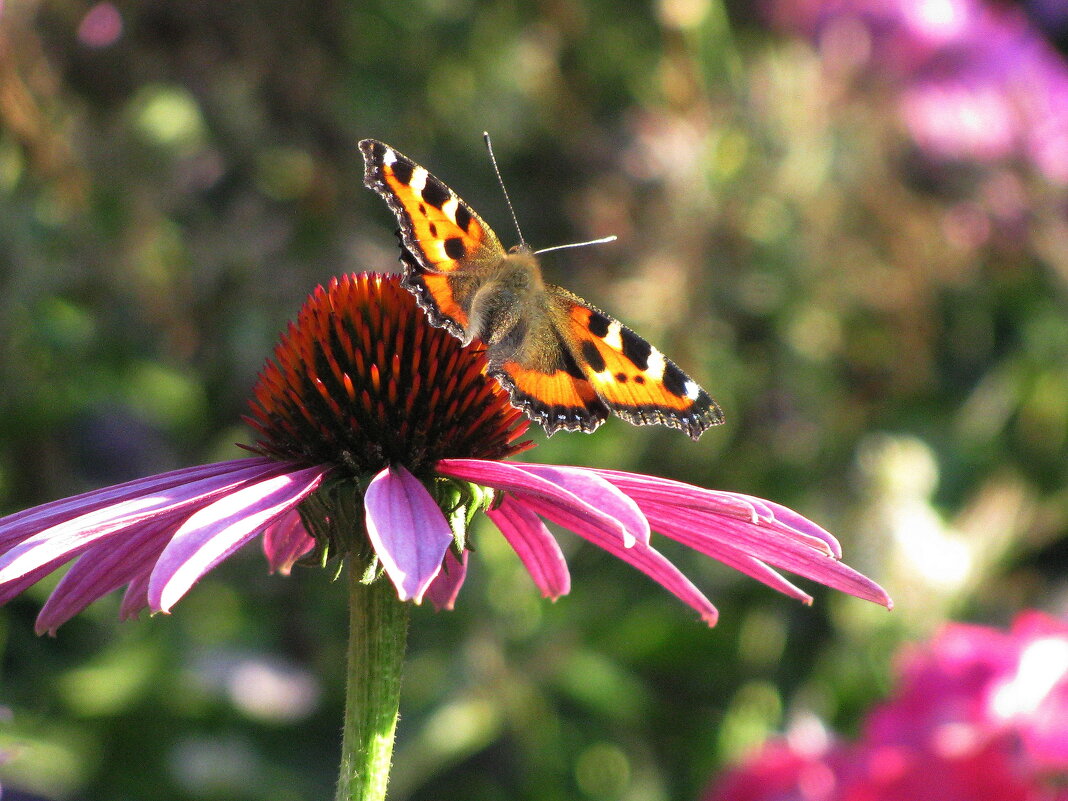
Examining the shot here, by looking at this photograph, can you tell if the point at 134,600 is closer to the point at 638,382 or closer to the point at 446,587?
the point at 446,587

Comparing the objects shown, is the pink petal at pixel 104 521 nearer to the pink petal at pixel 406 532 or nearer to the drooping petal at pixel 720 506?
the pink petal at pixel 406 532

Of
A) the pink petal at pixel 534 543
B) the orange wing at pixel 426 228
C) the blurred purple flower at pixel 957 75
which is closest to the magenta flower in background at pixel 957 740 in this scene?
the pink petal at pixel 534 543

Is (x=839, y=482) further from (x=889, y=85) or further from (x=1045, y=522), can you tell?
(x=889, y=85)

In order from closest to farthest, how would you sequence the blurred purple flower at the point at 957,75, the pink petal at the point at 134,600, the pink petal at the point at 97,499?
1. the pink petal at the point at 97,499
2. the pink petal at the point at 134,600
3. the blurred purple flower at the point at 957,75

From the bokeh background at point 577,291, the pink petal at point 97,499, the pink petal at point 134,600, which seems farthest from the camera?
the bokeh background at point 577,291

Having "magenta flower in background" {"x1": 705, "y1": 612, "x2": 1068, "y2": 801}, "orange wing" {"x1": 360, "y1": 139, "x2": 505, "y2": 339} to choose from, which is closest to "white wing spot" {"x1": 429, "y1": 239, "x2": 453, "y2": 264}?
"orange wing" {"x1": 360, "y1": 139, "x2": 505, "y2": 339}

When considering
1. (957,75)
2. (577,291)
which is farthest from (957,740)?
(957,75)
